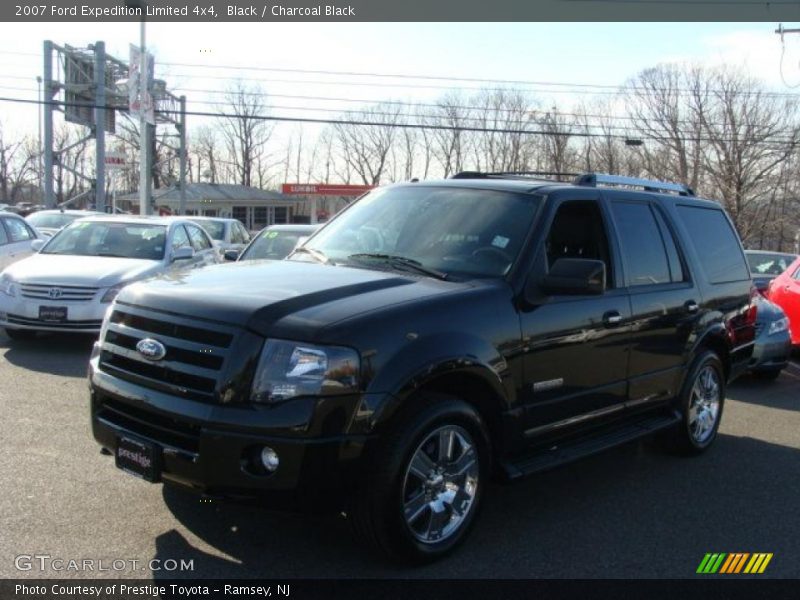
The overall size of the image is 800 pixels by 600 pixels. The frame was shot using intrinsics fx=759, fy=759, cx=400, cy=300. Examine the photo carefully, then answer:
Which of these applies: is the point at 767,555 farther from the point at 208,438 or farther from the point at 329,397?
the point at 208,438

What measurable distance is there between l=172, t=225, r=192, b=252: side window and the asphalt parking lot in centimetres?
489

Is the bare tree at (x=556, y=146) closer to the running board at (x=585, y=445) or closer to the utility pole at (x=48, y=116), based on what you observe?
the utility pole at (x=48, y=116)

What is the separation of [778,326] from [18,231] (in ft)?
38.4

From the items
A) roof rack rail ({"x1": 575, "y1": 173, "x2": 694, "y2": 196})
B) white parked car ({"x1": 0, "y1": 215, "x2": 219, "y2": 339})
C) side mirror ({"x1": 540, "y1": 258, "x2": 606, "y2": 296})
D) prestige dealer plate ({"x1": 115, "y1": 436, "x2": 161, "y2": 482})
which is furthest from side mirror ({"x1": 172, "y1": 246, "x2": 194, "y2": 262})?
→ side mirror ({"x1": 540, "y1": 258, "x2": 606, "y2": 296})

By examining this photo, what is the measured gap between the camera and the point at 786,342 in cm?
913

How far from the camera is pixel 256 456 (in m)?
3.39

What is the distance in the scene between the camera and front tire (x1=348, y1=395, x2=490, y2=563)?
3551 mm

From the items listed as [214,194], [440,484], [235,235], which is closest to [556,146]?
[214,194]

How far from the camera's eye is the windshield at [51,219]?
2145cm

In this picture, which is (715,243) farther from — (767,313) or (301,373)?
(301,373)

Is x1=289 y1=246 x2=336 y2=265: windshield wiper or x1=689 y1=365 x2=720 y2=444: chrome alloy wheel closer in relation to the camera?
x1=289 y1=246 x2=336 y2=265: windshield wiper

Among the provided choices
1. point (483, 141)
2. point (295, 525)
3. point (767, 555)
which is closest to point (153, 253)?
point (295, 525)

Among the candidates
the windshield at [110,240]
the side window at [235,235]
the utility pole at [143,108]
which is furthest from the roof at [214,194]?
the windshield at [110,240]

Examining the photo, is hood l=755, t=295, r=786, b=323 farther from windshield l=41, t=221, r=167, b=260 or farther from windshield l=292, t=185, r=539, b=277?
windshield l=41, t=221, r=167, b=260
